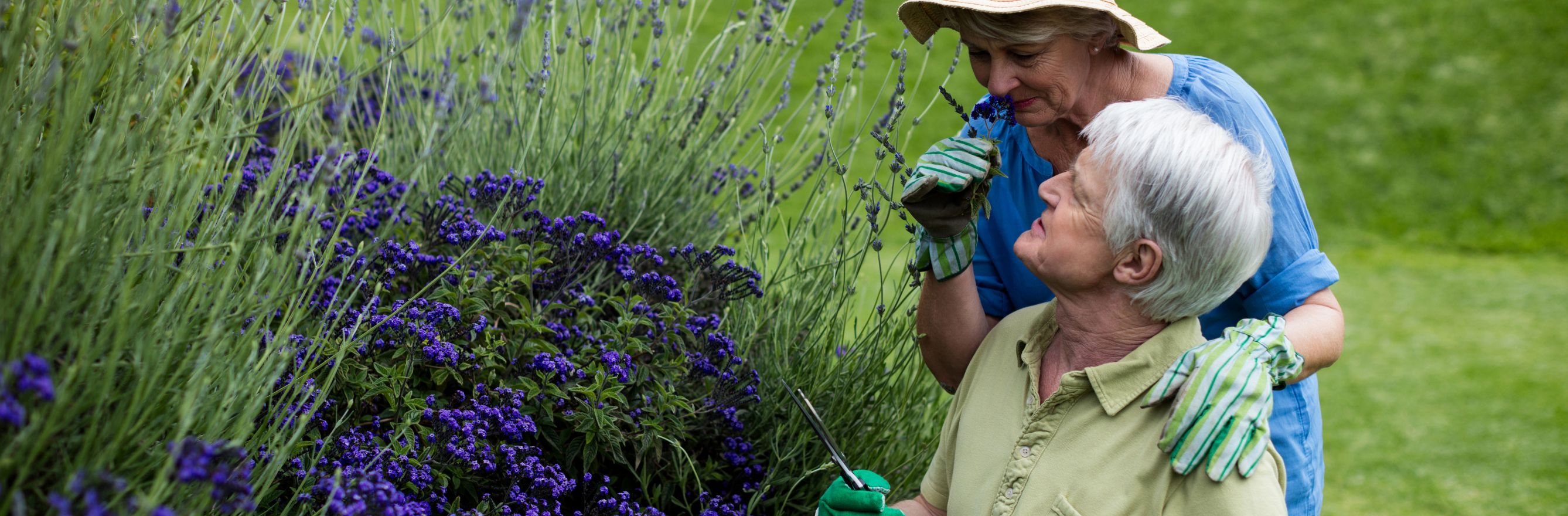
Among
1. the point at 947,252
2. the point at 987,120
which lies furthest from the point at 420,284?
the point at 987,120

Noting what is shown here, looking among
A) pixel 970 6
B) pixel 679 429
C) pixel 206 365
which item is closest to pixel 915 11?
pixel 970 6

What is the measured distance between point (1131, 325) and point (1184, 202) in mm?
248

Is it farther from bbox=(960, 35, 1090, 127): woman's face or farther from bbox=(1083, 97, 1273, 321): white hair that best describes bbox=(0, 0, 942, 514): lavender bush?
bbox=(1083, 97, 1273, 321): white hair

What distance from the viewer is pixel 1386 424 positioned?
18.1ft

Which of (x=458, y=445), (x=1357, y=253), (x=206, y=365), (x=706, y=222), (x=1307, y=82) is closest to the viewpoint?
(x=206, y=365)

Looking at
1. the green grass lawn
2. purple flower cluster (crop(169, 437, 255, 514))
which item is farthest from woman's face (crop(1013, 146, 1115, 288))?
the green grass lawn

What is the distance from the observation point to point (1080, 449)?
1.80 metres

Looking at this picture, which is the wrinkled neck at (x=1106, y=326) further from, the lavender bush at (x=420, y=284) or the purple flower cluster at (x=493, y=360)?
the purple flower cluster at (x=493, y=360)

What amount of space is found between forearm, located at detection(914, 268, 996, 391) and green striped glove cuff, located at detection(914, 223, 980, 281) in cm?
4

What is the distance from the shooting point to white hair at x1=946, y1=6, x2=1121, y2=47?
2031 millimetres

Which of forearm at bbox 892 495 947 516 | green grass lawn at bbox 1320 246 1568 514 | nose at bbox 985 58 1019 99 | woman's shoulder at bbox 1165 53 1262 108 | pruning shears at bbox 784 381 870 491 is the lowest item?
green grass lawn at bbox 1320 246 1568 514

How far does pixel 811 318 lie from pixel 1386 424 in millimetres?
4115

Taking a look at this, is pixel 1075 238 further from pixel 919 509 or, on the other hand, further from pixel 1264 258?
pixel 919 509

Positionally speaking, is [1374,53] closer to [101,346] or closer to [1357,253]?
[1357,253]
